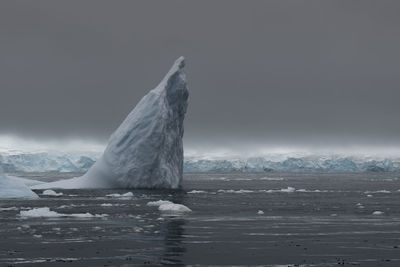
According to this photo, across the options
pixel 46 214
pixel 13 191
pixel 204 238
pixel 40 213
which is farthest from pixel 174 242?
pixel 13 191

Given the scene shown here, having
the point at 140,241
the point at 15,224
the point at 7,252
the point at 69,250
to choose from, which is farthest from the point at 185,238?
the point at 15,224

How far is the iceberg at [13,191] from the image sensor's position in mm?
68562

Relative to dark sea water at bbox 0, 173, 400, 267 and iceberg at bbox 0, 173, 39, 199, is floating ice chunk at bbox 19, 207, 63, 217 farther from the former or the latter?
iceberg at bbox 0, 173, 39, 199

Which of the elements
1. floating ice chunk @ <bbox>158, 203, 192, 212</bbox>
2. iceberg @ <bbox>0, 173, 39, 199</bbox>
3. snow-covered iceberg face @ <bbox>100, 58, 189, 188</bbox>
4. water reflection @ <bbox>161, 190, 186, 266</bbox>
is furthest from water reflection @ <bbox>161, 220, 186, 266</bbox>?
snow-covered iceberg face @ <bbox>100, 58, 189, 188</bbox>

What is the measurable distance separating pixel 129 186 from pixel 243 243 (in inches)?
2240

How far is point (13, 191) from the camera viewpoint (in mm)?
69188

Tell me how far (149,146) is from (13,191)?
2021 cm

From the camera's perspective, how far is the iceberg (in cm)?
6856

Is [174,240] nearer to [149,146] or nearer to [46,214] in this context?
[46,214]

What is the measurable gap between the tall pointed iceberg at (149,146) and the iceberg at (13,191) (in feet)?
56.4

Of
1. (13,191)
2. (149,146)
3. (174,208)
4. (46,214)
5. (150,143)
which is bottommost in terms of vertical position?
(46,214)

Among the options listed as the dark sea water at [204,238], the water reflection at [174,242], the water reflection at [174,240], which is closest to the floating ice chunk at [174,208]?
the dark sea water at [204,238]

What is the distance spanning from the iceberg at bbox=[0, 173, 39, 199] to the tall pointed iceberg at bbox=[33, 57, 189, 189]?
56.4 feet

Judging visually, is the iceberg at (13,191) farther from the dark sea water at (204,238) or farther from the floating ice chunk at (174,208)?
the floating ice chunk at (174,208)
